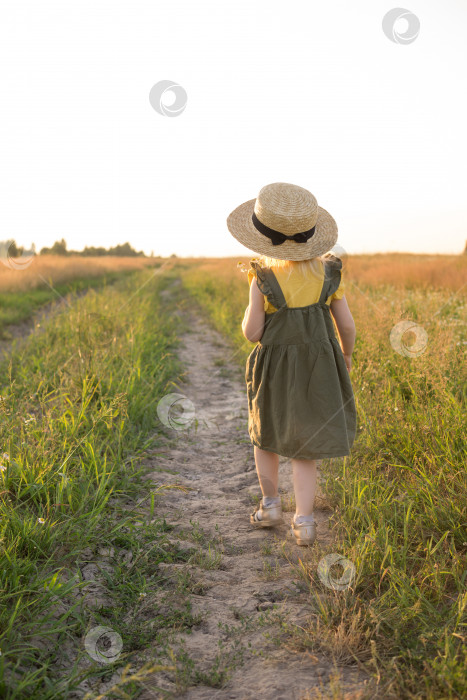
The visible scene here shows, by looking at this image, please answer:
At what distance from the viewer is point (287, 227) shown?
7.88ft

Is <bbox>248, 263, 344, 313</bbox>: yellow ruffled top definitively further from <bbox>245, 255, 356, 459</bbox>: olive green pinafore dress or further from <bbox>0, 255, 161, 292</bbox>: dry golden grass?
<bbox>0, 255, 161, 292</bbox>: dry golden grass

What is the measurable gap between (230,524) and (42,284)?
12961mm

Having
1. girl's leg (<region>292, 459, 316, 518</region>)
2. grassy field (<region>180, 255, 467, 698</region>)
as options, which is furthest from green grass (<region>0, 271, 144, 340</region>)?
girl's leg (<region>292, 459, 316, 518</region>)

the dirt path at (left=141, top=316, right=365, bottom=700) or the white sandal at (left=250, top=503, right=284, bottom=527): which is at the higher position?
the white sandal at (left=250, top=503, right=284, bottom=527)

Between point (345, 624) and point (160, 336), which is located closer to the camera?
point (345, 624)

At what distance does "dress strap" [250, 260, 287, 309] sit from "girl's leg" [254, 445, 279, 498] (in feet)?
2.59

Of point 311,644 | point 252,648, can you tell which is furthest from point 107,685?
point 311,644

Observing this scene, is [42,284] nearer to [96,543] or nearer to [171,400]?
[171,400]

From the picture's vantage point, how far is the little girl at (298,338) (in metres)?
2.44

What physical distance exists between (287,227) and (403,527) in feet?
4.83

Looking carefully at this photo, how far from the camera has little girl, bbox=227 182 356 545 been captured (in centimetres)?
244

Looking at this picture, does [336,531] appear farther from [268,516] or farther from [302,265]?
[302,265]

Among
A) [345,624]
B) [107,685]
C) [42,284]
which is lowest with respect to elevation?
[107,685]

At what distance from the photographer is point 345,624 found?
5.75 feet
